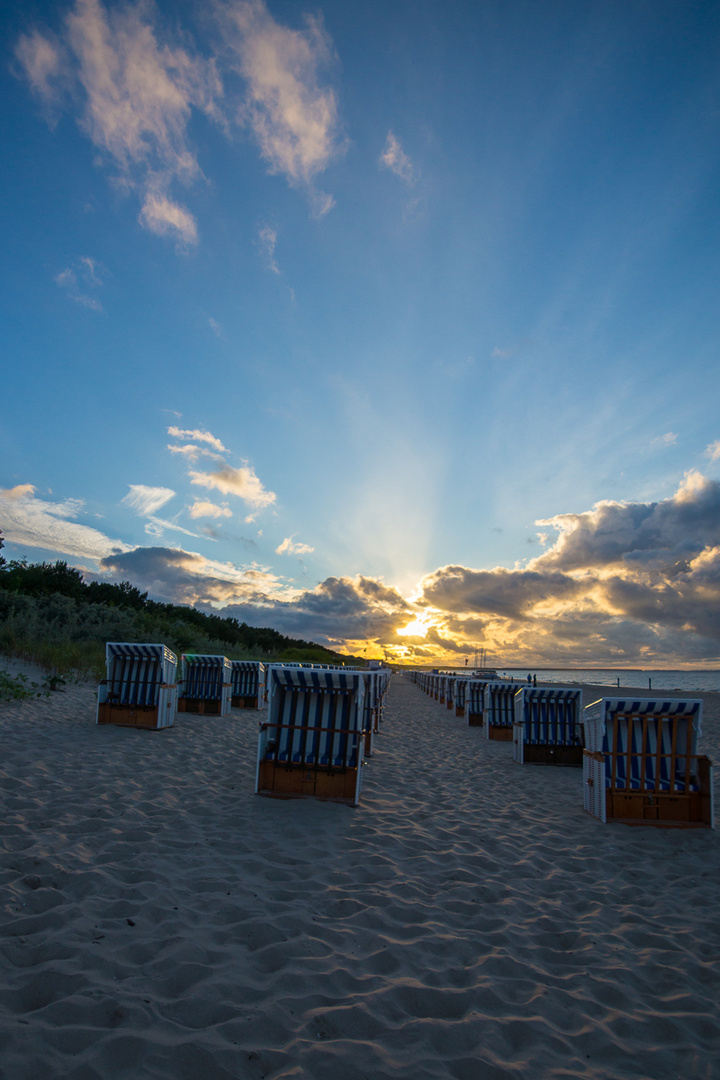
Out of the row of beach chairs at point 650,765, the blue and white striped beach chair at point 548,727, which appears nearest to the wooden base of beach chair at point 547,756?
the blue and white striped beach chair at point 548,727

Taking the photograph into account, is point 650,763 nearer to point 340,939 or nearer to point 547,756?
point 547,756

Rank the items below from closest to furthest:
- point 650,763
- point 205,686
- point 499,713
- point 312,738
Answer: point 650,763, point 312,738, point 499,713, point 205,686

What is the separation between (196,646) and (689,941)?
2440cm

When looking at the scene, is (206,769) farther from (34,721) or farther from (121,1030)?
(121,1030)

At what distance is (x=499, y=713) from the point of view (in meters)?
13.7

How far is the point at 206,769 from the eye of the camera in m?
8.06

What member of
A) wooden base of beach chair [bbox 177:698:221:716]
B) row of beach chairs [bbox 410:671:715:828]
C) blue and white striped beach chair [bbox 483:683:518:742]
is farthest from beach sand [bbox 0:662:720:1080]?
wooden base of beach chair [bbox 177:698:221:716]

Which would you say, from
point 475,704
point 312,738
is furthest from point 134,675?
point 475,704

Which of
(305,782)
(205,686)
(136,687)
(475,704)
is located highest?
(136,687)

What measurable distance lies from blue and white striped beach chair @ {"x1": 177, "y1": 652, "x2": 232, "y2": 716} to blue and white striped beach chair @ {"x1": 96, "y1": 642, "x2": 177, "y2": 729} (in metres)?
2.98

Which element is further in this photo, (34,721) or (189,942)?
(34,721)

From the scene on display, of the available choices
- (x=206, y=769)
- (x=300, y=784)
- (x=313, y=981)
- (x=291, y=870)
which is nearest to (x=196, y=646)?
(x=206, y=769)

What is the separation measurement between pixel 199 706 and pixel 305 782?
8658mm

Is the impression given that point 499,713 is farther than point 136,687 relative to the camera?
Yes
